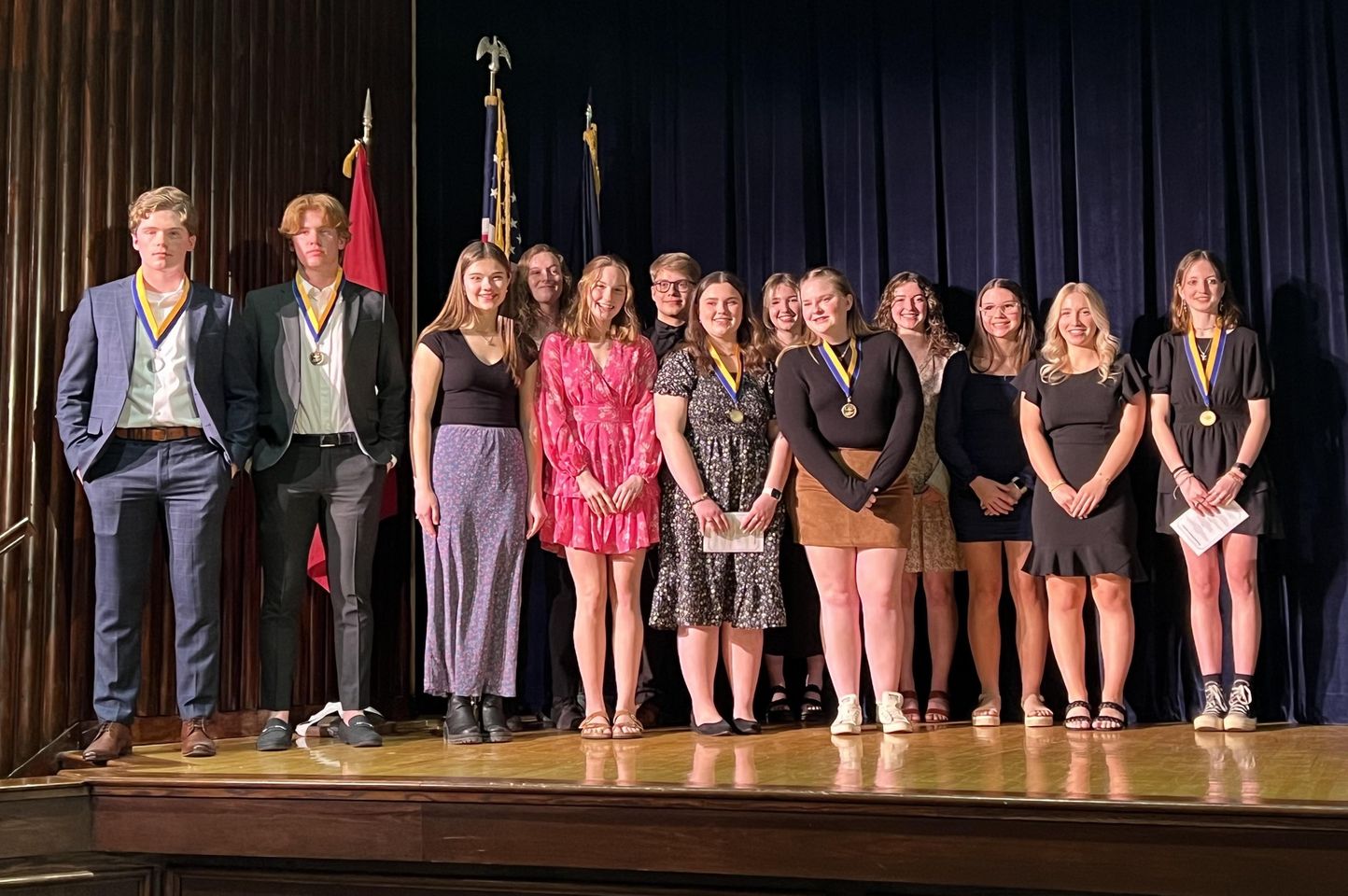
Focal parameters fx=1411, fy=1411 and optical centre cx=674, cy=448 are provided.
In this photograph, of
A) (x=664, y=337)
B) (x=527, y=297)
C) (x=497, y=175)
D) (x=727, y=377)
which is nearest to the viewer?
(x=727, y=377)

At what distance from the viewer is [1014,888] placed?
3186 mm

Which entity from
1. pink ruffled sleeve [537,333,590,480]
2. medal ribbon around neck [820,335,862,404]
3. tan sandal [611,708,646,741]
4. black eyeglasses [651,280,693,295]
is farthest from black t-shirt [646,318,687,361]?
tan sandal [611,708,646,741]

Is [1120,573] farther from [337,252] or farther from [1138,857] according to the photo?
[337,252]

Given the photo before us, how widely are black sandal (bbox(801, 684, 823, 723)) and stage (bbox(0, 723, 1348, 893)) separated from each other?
0.83m

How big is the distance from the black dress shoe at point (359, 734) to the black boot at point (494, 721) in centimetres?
33

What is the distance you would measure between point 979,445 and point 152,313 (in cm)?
Answer: 276

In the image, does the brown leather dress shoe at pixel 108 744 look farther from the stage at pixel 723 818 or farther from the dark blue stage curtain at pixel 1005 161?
the dark blue stage curtain at pixel 1005 161

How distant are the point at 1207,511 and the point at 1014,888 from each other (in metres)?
1.95

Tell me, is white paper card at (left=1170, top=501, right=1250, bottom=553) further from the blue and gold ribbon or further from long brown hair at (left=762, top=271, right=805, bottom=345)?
long brown hair at (left=762, top=271, right=805, bottom=345)

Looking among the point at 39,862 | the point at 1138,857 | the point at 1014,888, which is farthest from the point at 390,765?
the point at 1138,857

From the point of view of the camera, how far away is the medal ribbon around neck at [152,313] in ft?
13.6

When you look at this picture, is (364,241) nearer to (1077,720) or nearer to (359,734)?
(359,734)

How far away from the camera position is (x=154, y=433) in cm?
413

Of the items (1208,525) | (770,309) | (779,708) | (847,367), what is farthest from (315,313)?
(1208,525)
